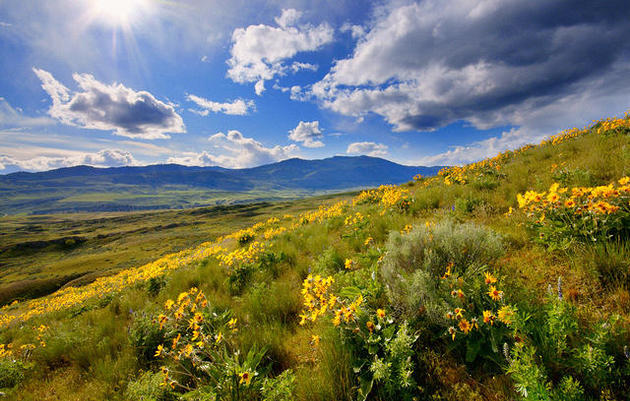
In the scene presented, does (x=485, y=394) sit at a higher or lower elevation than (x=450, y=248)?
lower

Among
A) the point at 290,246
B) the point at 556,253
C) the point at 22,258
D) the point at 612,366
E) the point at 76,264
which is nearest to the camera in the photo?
the point at 612,366

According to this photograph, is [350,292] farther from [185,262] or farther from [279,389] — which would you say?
[185,262]

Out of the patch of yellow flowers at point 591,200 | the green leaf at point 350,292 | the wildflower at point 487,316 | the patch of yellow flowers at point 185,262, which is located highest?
the patch of yellow flowers at point 591,200

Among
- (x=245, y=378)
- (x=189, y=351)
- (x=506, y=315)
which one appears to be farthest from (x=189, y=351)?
(x=506, y=315)

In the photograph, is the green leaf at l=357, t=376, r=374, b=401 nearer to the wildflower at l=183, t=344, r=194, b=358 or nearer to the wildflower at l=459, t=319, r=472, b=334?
the wildflower at l=459, t=319, r=472, b=334

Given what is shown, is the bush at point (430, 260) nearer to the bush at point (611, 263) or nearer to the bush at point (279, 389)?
the bush at point (611, 263)

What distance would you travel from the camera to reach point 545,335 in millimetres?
1872

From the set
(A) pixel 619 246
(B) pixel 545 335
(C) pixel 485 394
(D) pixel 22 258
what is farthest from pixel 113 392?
(D) pixel 22 258

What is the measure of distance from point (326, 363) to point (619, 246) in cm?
323

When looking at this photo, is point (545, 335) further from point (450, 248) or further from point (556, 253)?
point (556, 253)

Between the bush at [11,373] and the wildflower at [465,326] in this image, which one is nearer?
the wildflower at [465,326]

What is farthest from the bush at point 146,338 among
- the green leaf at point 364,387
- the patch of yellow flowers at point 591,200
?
the patch of yellow flowers at point 591,200

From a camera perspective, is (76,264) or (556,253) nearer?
(556,253)

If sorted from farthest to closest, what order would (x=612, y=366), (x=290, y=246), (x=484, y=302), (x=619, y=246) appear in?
(x=290, y=246) < (x=619, y=246) < (x=484, y=302) < (x=612, y=366)
